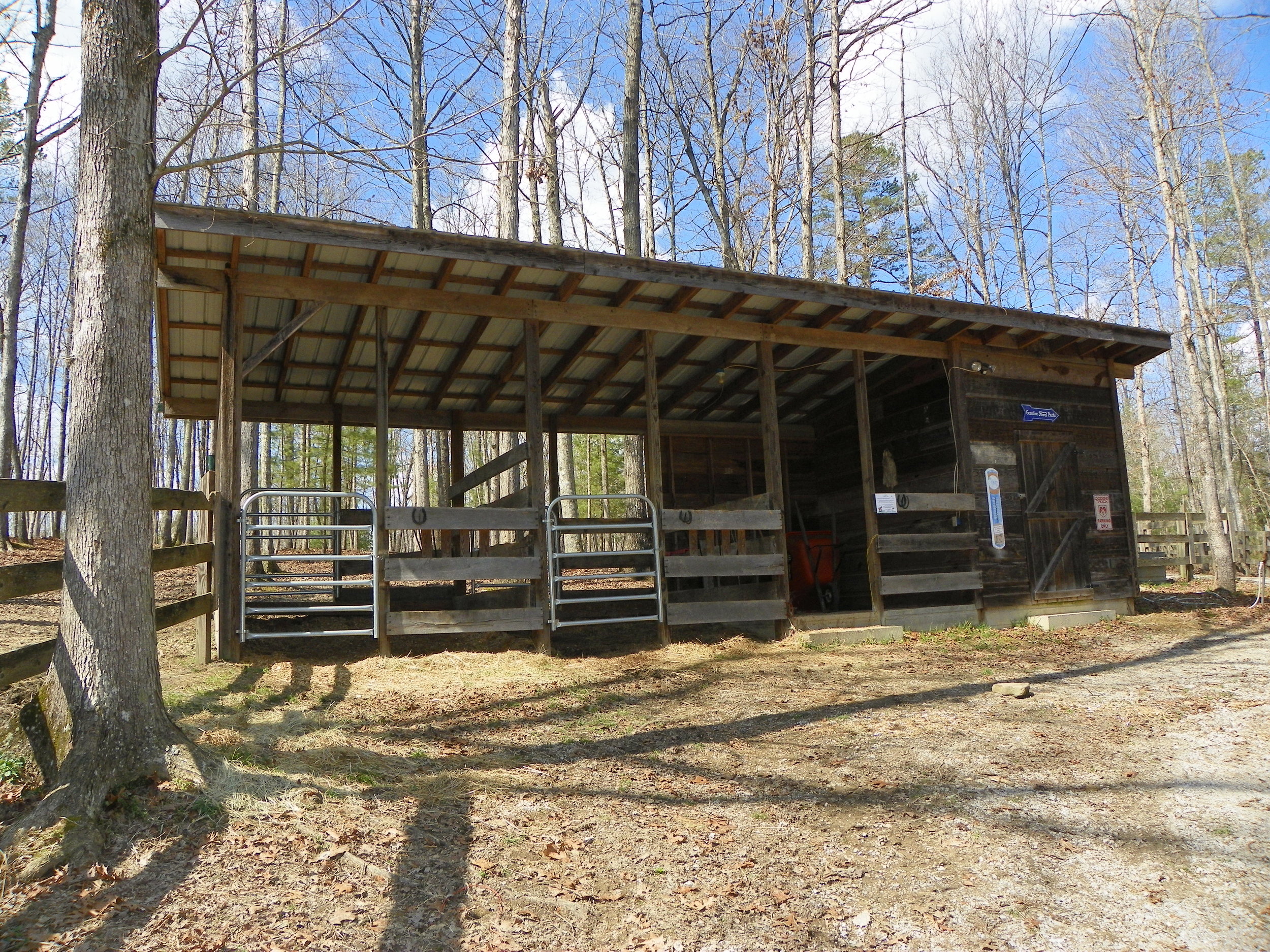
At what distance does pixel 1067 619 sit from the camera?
1098cm

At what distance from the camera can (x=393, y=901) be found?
3.20m

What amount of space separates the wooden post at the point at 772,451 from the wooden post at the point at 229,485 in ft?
17.9

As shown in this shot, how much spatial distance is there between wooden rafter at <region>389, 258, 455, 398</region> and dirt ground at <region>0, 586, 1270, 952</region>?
12.3 ft

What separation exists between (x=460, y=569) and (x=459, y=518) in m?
0.48

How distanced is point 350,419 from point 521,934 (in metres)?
9.74

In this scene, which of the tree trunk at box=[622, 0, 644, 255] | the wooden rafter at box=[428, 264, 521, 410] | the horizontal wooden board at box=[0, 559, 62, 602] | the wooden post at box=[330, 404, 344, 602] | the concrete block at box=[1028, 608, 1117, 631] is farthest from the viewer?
the tree trunk at box=[622, 0, 644, 255]

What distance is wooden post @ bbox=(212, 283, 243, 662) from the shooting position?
7062mm

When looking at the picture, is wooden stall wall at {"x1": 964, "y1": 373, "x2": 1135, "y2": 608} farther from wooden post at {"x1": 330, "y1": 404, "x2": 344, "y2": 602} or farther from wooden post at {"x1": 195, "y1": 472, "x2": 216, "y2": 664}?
wooden post at {"x1": 195, "y1": 472, "x2": 216, "y2": 664}

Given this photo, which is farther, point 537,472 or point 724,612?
point 724,612

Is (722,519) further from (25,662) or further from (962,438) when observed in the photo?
(25,662)

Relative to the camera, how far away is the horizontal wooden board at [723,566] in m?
8.70

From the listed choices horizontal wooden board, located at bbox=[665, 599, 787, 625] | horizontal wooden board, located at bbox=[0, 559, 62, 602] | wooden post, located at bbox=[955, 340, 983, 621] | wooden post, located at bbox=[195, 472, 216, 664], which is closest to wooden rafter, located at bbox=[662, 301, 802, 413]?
wooden post, located at bbox=[955, 340, 983, 621]

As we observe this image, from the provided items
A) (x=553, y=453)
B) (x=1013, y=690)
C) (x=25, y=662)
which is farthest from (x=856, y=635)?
(x=25, y=662)

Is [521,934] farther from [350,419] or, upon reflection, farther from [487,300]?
[350,419]
